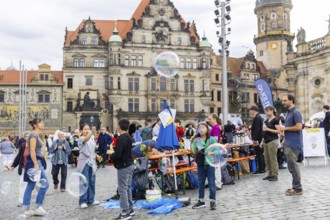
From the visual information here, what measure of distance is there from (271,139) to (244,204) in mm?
3128

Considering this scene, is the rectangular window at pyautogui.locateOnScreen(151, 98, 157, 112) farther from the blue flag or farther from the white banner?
the white banner

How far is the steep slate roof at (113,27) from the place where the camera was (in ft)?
183

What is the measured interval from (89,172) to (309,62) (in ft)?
87.1

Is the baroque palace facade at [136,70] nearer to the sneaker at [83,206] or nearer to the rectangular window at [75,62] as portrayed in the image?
the rectangular window at [75,62]

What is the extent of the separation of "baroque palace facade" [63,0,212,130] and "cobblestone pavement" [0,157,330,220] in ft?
139

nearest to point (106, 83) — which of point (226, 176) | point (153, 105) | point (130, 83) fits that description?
point (130, 83)

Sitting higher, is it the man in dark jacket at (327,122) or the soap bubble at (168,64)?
the soap bubble at (168,64)

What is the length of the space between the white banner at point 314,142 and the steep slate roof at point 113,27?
139ft

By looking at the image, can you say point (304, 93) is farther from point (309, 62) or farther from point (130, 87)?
point (130, 87)

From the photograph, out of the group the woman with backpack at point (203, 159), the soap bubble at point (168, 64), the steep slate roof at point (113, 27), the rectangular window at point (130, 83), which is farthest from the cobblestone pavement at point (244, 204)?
the steep slate roof at point (113, 27)

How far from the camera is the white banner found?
14.7 m

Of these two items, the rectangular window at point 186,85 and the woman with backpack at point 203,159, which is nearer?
the woman with backpack at point 203,159

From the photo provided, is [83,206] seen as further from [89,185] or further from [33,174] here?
[33,174]

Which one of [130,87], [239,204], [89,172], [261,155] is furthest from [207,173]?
[130,87]
